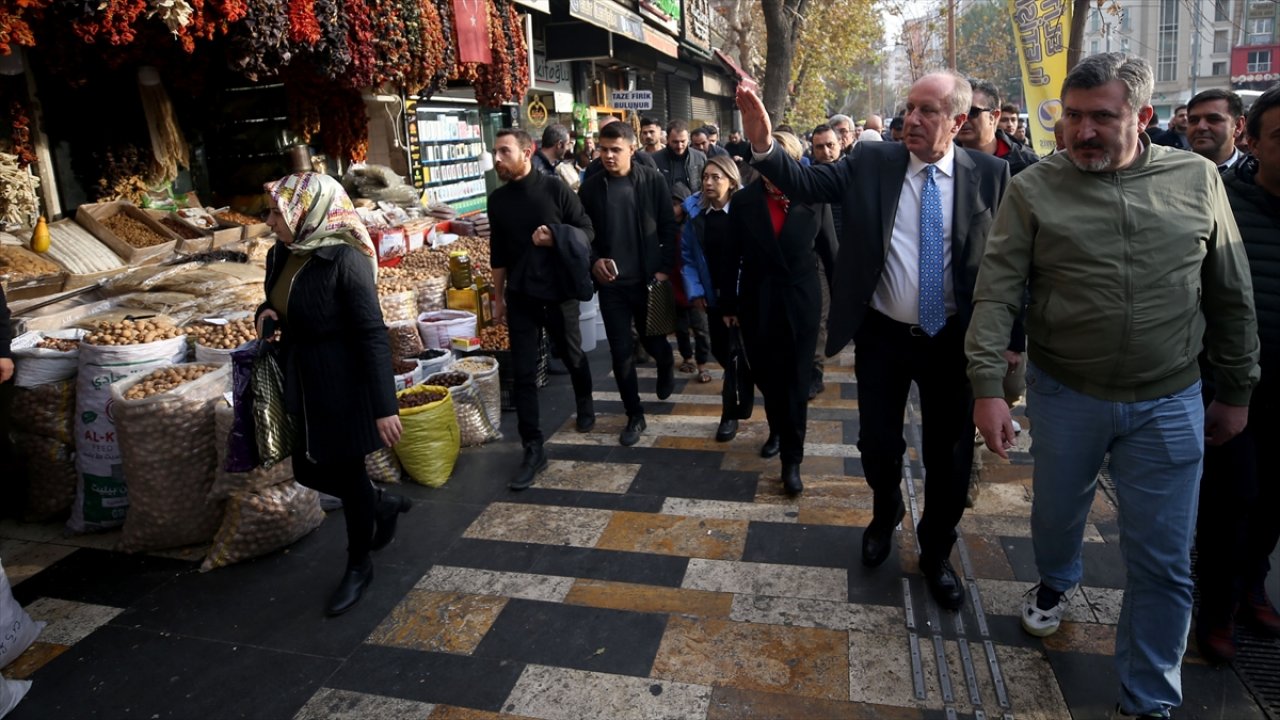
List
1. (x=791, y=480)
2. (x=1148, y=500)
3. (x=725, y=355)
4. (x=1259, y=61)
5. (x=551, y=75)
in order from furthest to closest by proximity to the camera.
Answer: (x=1259, y=61) → (x=551, y=75) → (x=725, y=355) → (x=791, y=480) → (x=1148, y=500)

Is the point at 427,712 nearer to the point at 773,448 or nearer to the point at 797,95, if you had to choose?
the point at 773,448

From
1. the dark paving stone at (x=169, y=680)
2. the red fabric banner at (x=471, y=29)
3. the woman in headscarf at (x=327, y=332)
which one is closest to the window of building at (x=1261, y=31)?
the red fabric banner at (x=471, y=29)

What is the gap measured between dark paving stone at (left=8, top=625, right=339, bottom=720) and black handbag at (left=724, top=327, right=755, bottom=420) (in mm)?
2801

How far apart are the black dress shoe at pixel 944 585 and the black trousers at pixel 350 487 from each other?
2.49 m

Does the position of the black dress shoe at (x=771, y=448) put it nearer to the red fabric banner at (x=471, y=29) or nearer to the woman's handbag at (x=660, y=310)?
the woman's handbag at (x=660, y=310)

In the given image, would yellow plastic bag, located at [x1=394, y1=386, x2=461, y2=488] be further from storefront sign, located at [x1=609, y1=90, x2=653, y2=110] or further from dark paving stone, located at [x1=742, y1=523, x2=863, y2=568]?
storefront sign, located at [x1=609, y1=90, x2=653, y2=110]

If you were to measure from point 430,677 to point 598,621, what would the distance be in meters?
0.72

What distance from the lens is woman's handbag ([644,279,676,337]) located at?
6109 mm

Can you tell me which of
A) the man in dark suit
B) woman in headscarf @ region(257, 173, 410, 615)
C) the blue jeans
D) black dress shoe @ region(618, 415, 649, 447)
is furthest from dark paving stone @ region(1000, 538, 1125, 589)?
woman in headscarf @ region(257, 173, 410, 615)

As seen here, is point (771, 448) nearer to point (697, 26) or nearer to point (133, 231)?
point (133, 231)

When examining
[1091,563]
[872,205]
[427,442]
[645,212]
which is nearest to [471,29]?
[645,212]

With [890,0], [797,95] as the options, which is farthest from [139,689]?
[797,95]

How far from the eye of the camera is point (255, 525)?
4.18 m

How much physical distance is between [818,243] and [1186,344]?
2582 mm
